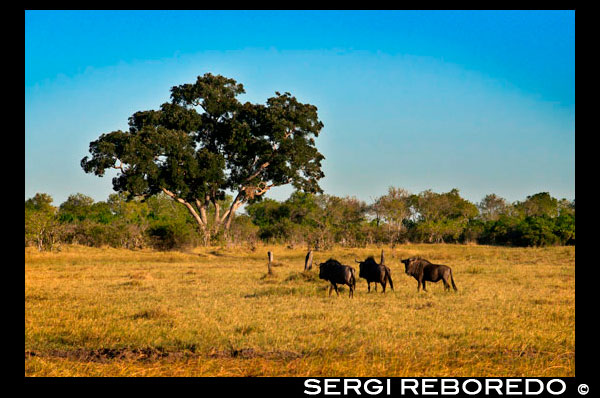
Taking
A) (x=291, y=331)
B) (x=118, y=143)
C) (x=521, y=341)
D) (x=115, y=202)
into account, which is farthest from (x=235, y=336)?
(x=115, y=202)

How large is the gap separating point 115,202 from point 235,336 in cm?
6600

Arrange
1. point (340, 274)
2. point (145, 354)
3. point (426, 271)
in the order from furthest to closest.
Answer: point (426, 271) < point (340, 274) < point (145, 354)

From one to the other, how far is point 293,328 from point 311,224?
42285 millimetres

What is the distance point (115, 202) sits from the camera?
70250 millimetres

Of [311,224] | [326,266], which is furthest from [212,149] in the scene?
[326,266]

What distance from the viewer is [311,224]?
169 feet

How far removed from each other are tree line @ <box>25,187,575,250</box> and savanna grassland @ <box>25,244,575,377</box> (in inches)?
776

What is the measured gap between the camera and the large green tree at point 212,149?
3891 centimetres

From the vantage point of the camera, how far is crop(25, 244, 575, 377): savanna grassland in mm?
6102

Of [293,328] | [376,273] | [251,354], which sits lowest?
[293,328]

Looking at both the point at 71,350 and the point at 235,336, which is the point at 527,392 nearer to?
the point at 235,336

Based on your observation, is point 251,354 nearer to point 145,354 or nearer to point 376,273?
point 145,354

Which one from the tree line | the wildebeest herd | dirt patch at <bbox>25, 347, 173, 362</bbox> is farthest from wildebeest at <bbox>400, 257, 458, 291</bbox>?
the tree line

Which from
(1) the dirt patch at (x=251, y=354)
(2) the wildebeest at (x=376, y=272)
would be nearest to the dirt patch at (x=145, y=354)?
(1) the dirt patch at (x=251, y=354)
